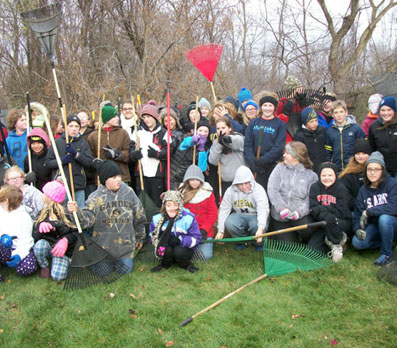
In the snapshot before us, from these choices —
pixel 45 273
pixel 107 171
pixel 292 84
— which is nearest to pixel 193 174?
pixel 107 171

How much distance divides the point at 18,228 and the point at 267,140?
11.8 ft

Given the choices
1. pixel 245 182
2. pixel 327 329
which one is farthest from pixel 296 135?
pixel 327 329

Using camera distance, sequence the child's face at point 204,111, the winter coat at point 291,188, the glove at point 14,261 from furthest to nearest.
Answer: the child's face at point 204,111
the winter coat at point 291,188
the glove at point 14,261

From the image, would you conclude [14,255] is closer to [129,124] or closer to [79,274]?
[79,274]

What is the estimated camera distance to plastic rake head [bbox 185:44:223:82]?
6000 millimetres

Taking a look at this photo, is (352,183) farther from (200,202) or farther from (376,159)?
(200,202)

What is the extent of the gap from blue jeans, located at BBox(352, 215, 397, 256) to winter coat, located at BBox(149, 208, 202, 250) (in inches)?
82.4

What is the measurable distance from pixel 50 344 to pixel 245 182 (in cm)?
296

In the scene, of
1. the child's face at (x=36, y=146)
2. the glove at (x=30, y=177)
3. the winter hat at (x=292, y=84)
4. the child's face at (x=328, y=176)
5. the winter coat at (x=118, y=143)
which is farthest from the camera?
the winter hat at (x=292, y=84)

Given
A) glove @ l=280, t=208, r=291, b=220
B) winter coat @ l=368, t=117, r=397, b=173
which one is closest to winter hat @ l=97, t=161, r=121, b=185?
glove @ l=280, t=208, r=291, b=220

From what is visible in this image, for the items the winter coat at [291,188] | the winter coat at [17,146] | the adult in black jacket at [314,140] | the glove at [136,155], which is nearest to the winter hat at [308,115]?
the adult in black jacket at [314,140]

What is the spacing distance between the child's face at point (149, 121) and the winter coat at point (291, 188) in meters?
2.13

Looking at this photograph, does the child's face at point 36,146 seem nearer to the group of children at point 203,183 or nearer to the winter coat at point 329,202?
the group of children at point 203,183

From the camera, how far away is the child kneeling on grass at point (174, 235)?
4.51 metres
